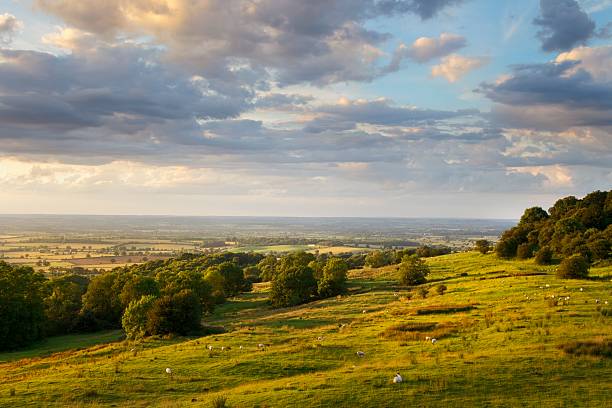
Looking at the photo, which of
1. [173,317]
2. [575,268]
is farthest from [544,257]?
[173,317]

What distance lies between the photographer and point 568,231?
9056 cm

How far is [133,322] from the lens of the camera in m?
53.4

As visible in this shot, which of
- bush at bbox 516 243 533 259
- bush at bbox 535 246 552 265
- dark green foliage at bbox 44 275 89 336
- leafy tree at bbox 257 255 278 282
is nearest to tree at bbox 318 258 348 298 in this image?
leafy tree at bbox 257 255 278 282

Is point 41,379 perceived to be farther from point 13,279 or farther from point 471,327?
point 13,279

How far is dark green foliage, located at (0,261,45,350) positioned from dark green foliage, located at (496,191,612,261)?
83.0m

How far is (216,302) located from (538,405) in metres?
73.2

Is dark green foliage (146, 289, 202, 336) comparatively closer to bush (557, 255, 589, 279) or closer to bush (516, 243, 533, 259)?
bush (557, 255, 589, 279)

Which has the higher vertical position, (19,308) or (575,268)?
(575,268)

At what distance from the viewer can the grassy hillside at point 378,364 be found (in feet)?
69.9

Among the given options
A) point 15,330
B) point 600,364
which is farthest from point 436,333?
point 15,330

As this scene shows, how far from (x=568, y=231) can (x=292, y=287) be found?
5592 cm

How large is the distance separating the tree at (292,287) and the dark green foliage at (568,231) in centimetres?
A: 4481

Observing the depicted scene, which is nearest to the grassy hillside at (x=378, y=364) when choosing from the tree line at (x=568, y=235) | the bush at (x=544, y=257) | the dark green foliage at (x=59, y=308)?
the tree line at (x=568, y=235)

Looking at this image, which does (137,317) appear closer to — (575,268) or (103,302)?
(103,302)
